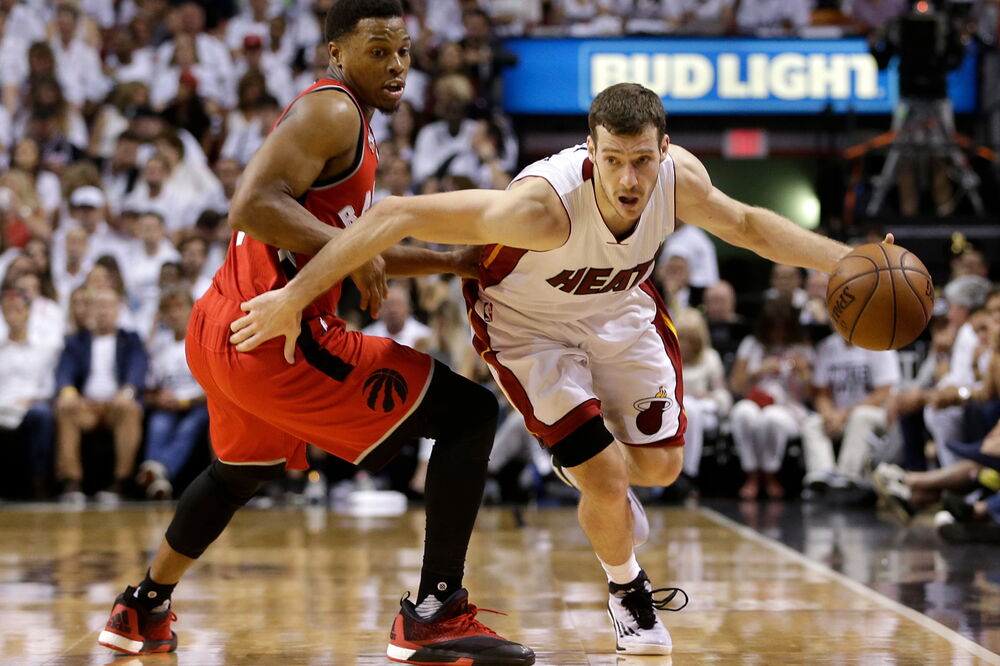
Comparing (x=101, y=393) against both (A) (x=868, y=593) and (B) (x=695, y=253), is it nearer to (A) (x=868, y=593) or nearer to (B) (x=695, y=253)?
(B) (x=695, y=253)

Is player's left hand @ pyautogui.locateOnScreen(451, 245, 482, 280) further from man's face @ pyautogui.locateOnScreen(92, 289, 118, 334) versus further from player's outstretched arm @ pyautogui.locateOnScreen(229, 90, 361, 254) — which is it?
man's face @ pyautogui.locateOnScreen(92, 289, 118, 334)

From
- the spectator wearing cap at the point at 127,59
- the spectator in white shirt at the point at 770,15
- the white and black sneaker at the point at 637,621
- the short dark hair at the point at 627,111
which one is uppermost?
the spectator in white shirt at the point at 770,15

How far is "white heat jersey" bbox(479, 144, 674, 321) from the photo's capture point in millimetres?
3619

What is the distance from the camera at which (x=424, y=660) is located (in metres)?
3.40

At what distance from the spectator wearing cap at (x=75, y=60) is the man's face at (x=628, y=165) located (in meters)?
9.25

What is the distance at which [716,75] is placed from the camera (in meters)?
12.0

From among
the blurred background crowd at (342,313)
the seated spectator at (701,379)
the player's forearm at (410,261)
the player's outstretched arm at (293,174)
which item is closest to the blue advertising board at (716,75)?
the blurred background crowd at (342,313)

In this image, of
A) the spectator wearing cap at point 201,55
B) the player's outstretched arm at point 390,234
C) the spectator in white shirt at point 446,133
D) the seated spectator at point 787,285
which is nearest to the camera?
the player's outstretched arm at point 390,234

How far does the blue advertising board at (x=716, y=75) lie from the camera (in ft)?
38.8

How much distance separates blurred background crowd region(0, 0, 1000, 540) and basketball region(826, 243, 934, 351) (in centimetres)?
299

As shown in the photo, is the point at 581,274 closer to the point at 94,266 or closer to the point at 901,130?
the point at 94,266

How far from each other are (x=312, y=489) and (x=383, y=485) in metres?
0.52

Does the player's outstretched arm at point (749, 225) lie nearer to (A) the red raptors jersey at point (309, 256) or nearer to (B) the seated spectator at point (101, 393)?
(A) the red raptors jersey at point (309, 256)

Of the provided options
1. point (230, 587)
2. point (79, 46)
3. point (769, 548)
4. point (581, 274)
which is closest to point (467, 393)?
point (581, 274)
